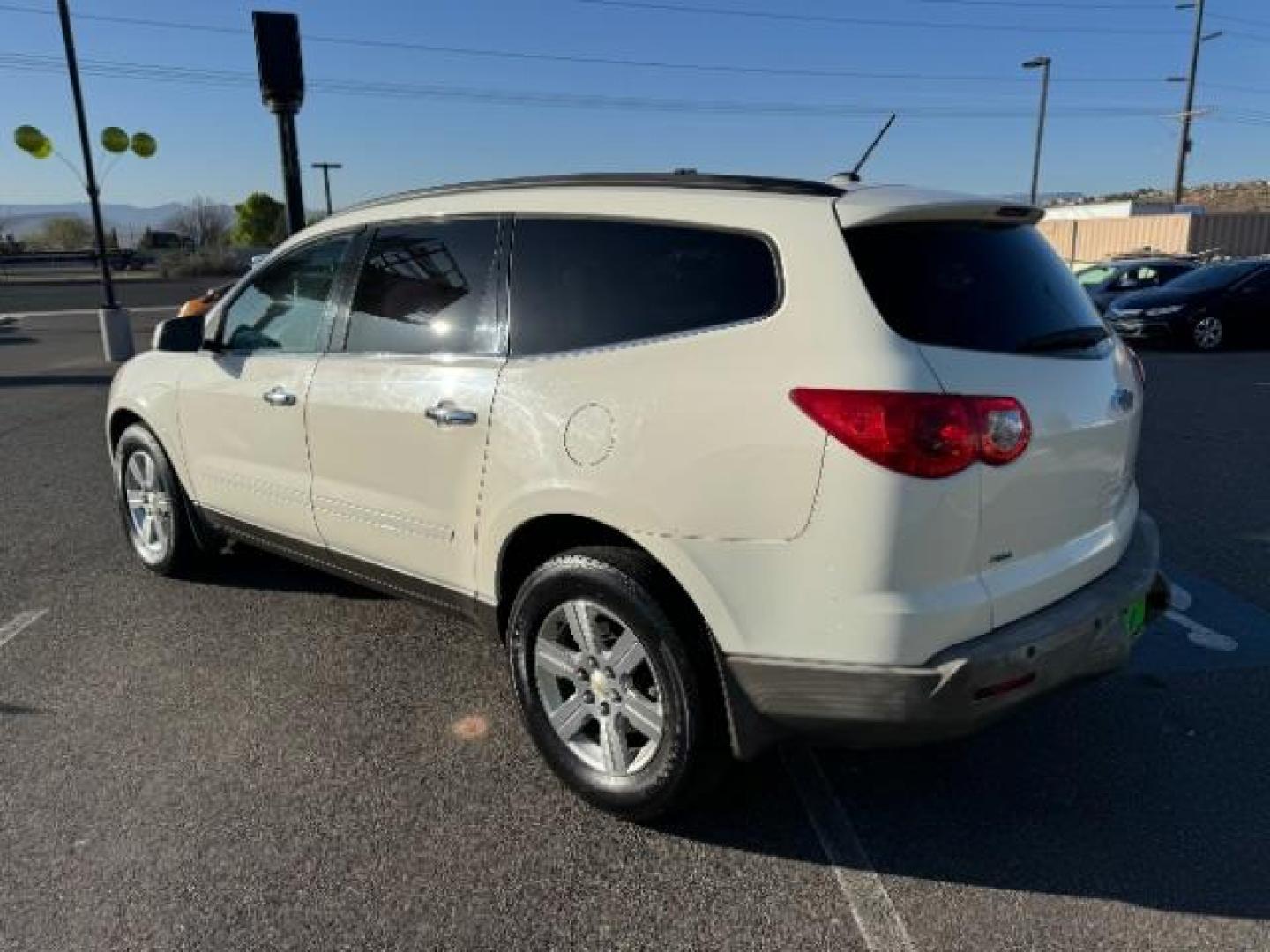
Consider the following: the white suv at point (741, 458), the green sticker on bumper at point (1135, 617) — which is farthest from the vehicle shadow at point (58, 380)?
the green sticker on bumper at point (1135, 617)

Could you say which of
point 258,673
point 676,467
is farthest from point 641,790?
point 258,673

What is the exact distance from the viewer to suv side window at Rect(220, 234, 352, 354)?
3.75m

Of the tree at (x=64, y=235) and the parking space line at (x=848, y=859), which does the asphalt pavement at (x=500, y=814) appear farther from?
the tree at (x=64, y=235)

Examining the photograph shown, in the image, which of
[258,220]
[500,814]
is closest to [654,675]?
[500,814]

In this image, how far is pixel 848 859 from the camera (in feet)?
8.71

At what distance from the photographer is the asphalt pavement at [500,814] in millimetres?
2414

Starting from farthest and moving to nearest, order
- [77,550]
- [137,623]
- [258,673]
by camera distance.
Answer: [77,550] → [137,623] → [258,673]

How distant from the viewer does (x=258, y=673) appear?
149 inches

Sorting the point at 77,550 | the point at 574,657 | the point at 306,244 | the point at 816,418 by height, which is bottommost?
the point at 77,550

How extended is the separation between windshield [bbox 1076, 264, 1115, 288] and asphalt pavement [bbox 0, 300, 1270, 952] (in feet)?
51.6

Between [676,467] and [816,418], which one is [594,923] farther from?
[816,418]

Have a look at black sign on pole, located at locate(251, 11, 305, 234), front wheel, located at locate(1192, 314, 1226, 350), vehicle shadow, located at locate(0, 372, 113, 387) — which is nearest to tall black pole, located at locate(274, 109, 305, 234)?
black sign on pole, located at locate(251, 11, 305, 234)

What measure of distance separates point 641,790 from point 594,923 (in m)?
0.41

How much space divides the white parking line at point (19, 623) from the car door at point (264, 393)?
34.7 inches
